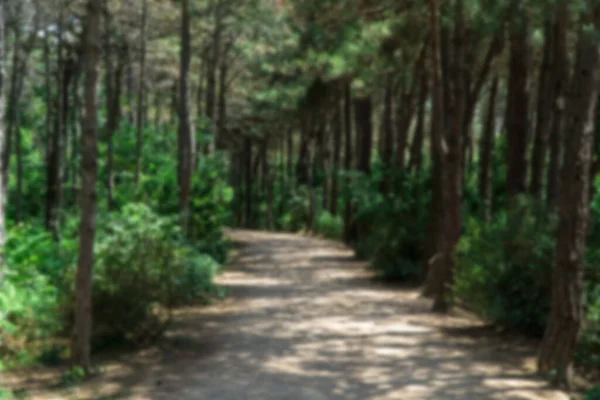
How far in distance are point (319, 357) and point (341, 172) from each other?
13.2m

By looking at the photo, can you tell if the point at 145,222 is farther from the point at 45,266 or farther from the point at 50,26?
the point at 50,26

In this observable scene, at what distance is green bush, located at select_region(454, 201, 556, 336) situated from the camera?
11.7m

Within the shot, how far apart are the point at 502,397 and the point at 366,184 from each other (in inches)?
549

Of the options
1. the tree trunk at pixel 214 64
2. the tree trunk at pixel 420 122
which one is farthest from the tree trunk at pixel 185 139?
the tree trunk at pixel 420 122

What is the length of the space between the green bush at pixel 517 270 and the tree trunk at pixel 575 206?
6.63ft

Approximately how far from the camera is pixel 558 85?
15750mm

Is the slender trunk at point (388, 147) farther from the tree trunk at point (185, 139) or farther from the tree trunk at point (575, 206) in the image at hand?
the tree trunk at point (575, 206)

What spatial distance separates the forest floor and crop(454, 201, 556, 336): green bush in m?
0.42

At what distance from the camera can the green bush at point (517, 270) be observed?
1170 centimetres

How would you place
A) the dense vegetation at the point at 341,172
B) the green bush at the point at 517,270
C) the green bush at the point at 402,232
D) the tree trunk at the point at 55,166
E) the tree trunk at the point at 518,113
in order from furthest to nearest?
the tree trunk at the point at 55,166 < the green bush at the point at 402,232 < the tree trunk at the point at 518,113 < the green bush at the point at 517,270 < the dense vegetation at the point at 341,172

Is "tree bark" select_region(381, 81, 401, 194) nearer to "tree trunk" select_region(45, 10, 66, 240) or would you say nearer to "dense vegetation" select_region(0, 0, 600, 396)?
"dense vegetation" select_region(0, 0, 600, 396)

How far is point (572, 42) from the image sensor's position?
17.9m

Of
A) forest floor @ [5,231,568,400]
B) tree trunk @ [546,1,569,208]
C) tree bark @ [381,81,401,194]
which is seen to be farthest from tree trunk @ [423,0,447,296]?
tree bark @ [381,81,401,194]

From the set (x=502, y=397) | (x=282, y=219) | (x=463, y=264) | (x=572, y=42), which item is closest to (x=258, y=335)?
(x=463, y=264)
